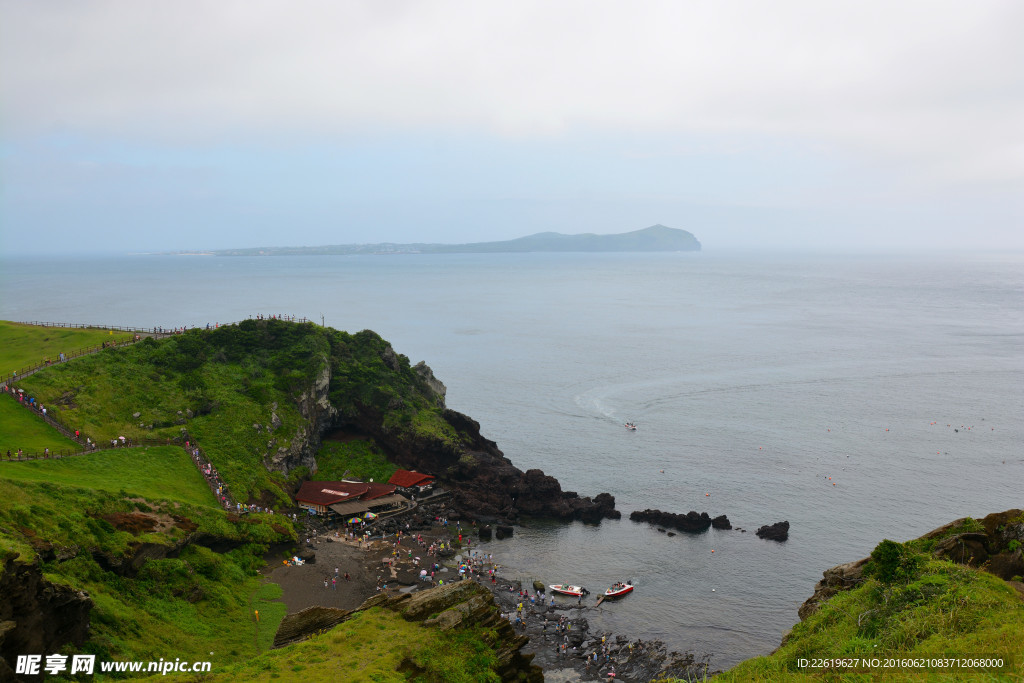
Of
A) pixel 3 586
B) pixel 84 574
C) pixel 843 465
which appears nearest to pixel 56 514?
pixel 84 574

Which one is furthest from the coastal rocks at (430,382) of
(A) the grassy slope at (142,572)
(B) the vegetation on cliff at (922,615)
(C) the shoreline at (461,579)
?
(B) the vegetation on cliff at (922,615)

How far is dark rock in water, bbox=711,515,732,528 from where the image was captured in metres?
60.3

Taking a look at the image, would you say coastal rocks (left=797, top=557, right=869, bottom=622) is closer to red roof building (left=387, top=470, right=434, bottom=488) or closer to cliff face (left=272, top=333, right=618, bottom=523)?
cliff face (left=272, top=333, right=618, bottom=523)

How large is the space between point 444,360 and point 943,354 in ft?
328

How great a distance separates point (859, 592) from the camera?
79.7 ft

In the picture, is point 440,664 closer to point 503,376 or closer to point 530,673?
point 530,673

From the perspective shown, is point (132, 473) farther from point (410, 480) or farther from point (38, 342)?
point (38, 342)

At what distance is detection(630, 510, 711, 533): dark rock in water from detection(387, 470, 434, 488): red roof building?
68.8ft

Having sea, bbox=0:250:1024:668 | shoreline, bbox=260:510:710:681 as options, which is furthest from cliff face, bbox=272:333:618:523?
shoreline, bbox=260:510:710:681

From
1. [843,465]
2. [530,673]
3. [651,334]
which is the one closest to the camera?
[530,673]

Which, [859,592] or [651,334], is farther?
[651,334]

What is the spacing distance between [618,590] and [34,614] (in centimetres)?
3675

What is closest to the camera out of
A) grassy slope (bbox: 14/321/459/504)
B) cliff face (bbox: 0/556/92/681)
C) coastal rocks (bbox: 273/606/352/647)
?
cliff face (bbox: 0/556/92/681)

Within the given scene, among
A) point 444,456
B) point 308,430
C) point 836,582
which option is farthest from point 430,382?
point 836,582
